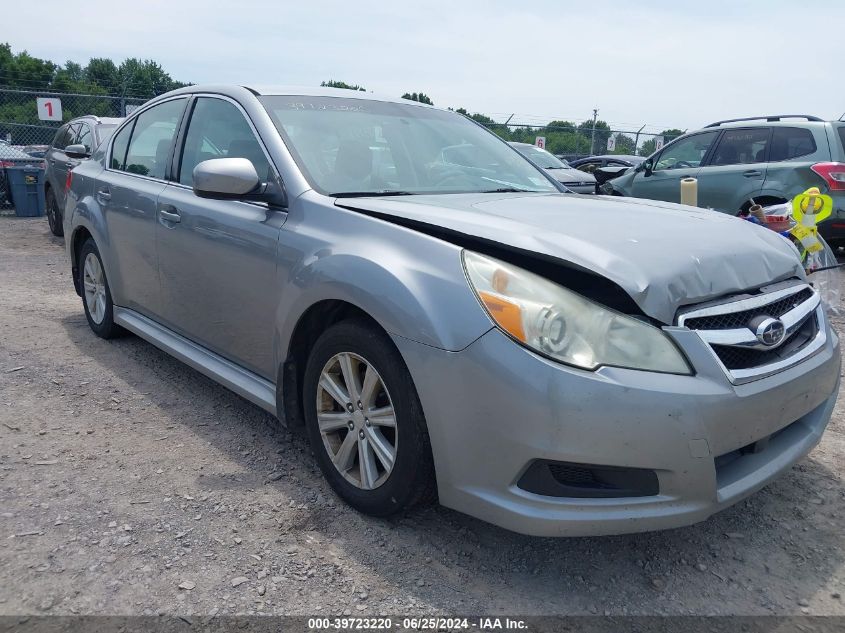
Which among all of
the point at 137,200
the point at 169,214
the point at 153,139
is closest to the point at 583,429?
the point at 169,214

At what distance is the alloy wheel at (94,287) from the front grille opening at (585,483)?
3.58 m

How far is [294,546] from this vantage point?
251cm

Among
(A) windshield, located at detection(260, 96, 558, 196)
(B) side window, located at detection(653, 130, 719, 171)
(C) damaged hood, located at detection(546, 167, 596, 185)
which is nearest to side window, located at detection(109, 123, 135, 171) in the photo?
(A) windshield, located at detection(260, 96, 558, 196)

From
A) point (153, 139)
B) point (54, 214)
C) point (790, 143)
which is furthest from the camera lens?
point (54, 214)

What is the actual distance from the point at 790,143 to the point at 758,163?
369 millimetres

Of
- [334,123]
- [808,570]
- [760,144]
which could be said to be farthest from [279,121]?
[760,144]

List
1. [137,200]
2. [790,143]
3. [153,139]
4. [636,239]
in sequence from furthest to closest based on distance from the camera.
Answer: [790,143], [153,139], [137,200], [636,239]

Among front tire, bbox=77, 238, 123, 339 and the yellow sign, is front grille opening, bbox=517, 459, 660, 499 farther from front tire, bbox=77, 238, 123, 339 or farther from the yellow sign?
front tire, bbox=77, 238, 123, 339

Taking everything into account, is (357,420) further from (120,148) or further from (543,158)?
(543,158)

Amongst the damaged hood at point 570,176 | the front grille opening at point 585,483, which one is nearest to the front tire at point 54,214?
the damaged hood at point 570,176

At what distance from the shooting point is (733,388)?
217cm

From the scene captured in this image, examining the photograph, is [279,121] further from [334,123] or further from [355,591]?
[355,591]

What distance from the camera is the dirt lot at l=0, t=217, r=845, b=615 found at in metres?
2.24

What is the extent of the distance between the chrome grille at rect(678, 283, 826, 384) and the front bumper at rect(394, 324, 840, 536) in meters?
0.05
